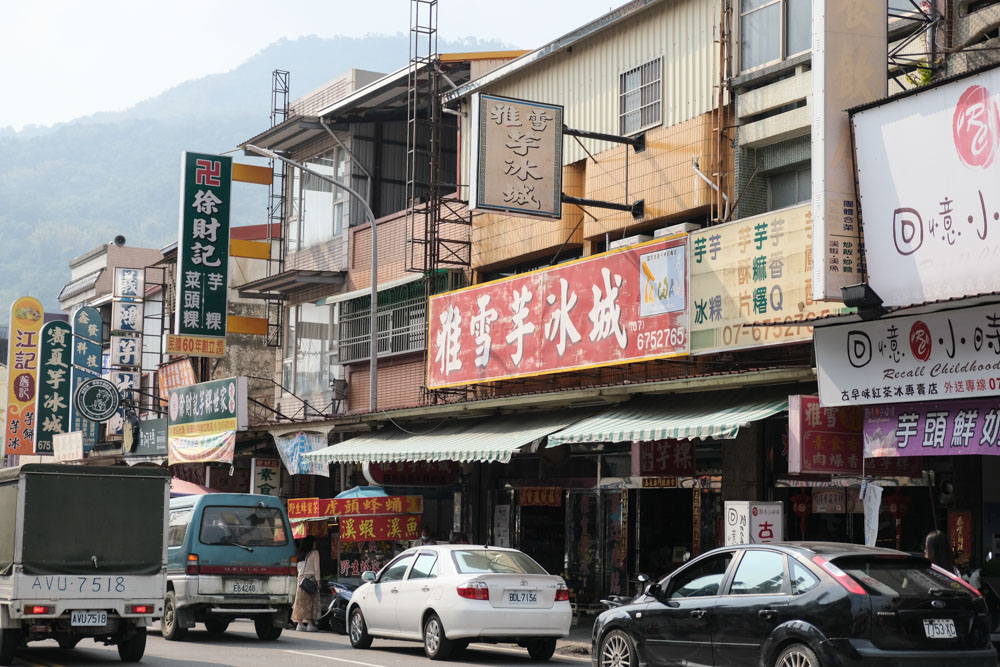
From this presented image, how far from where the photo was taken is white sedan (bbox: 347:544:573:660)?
1612cm

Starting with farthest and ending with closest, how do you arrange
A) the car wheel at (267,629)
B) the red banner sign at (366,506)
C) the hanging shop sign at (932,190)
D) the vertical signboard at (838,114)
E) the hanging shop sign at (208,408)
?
1. the hanging shop sign at (208,408)
2. the red banner sign at (366,506)
3. the car wheel at (267,629)
4. the vertical signboard at (838,114)
5. the hanging shop sign at (932,190)

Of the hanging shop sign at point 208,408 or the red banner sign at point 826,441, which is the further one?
the hanging shop sign at point 208,408

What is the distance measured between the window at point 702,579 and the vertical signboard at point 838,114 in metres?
3.65

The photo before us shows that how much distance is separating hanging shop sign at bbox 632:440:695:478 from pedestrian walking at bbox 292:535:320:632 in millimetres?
6348

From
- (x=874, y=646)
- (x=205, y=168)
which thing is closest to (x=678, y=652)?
(x=874, y=646)

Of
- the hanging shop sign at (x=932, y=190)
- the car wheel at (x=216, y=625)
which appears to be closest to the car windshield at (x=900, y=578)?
the hanging shop sign at (x=932, y=190)

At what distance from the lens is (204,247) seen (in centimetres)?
3216

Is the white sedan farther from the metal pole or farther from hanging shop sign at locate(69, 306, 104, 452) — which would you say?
hanging shop sign at locate(69, 306, 104, 452)

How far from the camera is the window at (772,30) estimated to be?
19016 mm

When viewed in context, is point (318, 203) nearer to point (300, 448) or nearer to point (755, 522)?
point (300, 448)

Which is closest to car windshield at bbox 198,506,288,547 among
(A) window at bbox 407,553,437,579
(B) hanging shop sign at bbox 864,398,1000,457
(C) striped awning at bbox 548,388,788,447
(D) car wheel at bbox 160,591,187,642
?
(D) car wheel at bbox 160,591,187,642

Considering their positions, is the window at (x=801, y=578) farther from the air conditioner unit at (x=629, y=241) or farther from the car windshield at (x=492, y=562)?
the air conditioner unit at (x=629, y=241)

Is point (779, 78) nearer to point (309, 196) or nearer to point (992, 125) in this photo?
point (992, 125)

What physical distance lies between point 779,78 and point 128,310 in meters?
30.0
